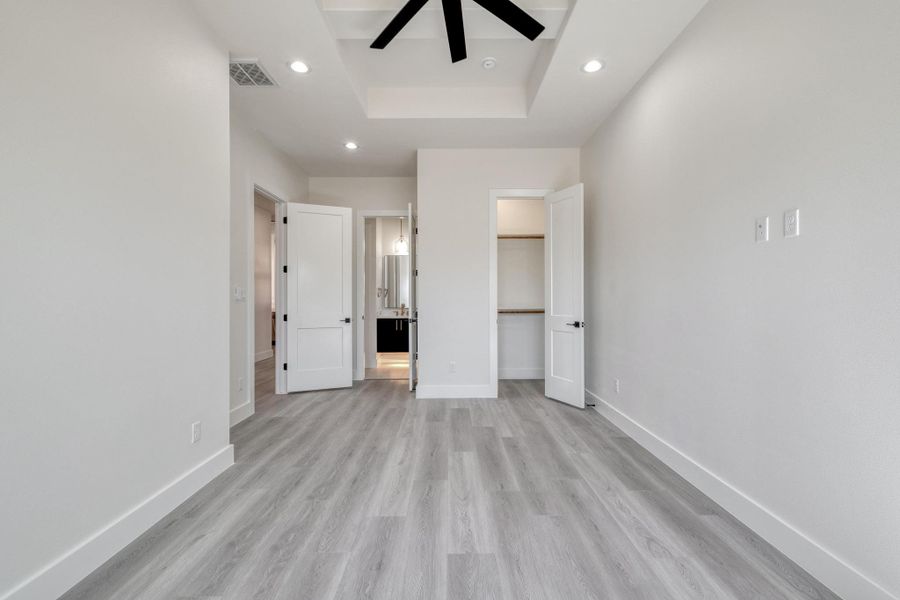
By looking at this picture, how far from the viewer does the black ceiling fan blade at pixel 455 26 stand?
6.23ft

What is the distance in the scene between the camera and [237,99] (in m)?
2.92

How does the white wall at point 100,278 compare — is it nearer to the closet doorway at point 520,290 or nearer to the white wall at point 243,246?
the white wall at point 243,246

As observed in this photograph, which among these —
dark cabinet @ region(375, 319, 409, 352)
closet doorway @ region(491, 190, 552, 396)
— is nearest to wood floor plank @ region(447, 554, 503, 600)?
closet doorway @ region(491, 190, 552, 396)

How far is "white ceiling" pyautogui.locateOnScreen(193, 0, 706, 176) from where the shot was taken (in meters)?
2.10

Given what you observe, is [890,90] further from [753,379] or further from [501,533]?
[501,533]

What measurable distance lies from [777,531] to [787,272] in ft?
3.74

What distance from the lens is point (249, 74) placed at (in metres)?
2.56

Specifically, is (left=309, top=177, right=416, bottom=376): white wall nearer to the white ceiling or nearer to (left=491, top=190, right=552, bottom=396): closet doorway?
the white ceiling

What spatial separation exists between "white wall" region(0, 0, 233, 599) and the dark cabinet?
190 inches

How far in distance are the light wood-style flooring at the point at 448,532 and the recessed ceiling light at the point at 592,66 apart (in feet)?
9.10

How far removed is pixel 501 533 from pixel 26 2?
2.78m

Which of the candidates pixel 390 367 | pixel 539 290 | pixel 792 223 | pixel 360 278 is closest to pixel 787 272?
pixel 792 223

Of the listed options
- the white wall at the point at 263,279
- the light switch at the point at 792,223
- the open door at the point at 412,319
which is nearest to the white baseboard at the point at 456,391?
the open door at the point at 412,319

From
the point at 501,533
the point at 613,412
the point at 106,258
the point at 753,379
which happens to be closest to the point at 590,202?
the point at 613,412
